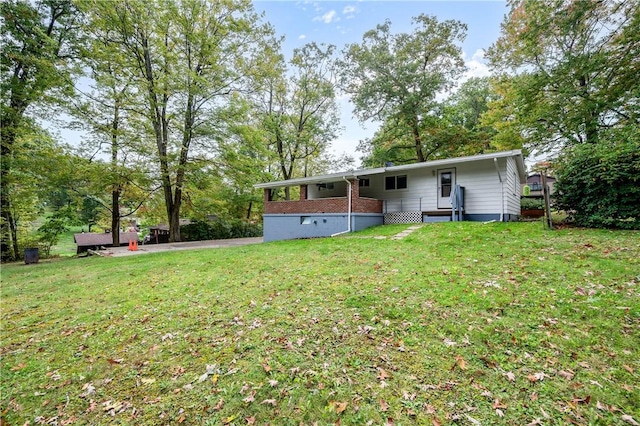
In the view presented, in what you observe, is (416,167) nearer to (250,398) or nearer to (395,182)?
(395,182)

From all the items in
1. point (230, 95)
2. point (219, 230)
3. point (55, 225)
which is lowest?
point (219, 230)

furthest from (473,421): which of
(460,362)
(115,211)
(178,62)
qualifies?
(115,211)

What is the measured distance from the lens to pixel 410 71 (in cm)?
1948

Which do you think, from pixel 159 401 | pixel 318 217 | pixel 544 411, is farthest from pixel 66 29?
pixel 544 411

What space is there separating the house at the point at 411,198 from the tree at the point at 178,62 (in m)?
6.80

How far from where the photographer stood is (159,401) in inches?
109

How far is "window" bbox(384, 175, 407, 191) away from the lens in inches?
578

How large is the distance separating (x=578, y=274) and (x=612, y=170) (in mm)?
6203

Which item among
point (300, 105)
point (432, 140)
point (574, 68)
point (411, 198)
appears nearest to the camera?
point (574, 68)

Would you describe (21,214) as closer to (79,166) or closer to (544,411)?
(79,166)

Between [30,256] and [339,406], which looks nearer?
[339,406]

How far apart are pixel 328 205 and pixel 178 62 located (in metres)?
12.8

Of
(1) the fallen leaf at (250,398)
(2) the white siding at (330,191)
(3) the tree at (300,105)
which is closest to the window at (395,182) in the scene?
(2) the white siding at (330,191)

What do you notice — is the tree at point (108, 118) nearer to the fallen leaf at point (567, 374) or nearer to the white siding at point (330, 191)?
the white siding at point (330, 191)
